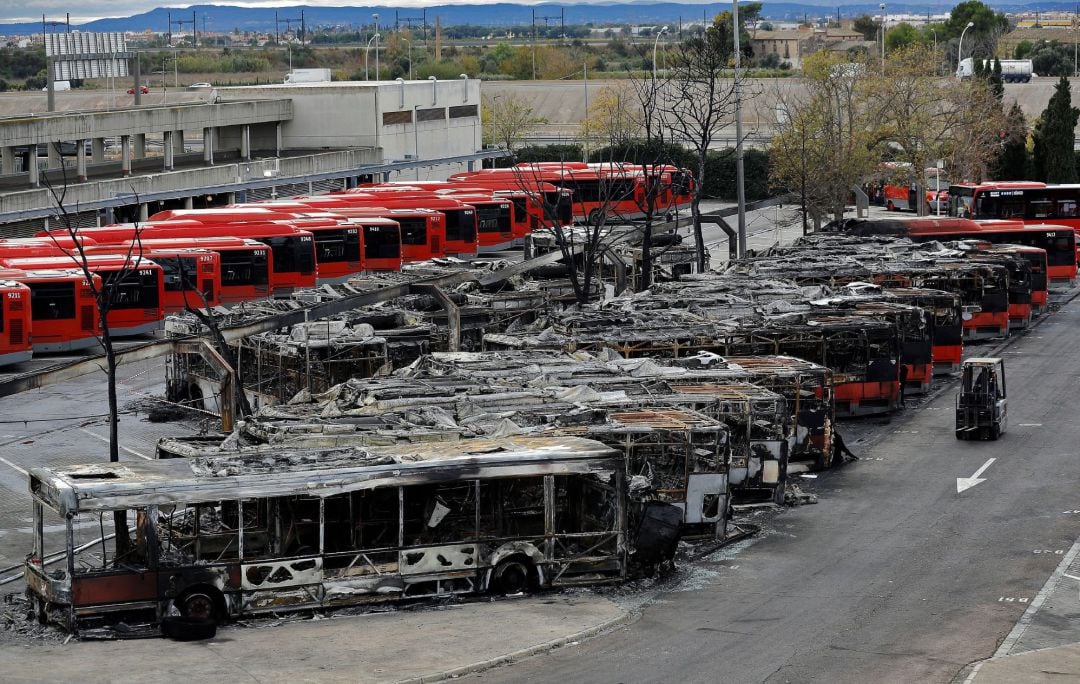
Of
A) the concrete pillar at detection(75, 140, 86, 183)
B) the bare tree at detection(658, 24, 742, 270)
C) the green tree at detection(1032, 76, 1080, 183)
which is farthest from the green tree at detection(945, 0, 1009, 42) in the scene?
the concrete pillar at detection(75, 140, 86, 183)

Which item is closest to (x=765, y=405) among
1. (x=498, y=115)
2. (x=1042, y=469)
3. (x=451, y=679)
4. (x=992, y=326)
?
(x=1042, y=469)

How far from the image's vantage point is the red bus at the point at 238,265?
171 ft

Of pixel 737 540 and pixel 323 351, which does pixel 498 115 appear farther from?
pixel 737 540

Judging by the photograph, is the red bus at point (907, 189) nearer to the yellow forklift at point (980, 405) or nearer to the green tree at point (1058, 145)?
the green tree at point (1058, 145)

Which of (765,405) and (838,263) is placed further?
(838,263)

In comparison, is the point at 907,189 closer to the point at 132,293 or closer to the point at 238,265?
the point at 238,265

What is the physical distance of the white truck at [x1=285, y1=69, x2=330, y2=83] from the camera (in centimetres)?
10512

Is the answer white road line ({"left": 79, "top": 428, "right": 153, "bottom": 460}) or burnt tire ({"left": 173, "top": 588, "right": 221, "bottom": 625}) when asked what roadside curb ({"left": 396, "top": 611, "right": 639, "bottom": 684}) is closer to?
burnt tire ({"left": 173, "top": 588, "right": 221, "bottom": 625})

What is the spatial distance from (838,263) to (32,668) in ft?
112

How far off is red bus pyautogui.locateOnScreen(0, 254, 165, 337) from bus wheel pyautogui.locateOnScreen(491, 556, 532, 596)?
27056mm

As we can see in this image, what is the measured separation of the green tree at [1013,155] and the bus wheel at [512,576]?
64077 millimetres

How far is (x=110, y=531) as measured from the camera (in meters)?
25.1

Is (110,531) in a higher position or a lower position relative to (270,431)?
lower

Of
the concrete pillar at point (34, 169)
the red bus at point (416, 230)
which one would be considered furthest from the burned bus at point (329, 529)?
the concrete pillar at point (34, 169)
